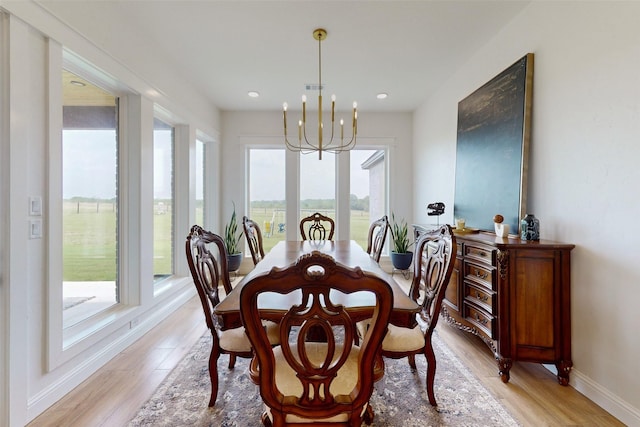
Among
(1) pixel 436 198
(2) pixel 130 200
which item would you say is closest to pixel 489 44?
(1) pixel 436 198

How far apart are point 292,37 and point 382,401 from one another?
3.00 meters

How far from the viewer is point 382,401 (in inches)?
69.0

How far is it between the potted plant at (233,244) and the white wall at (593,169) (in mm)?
3697

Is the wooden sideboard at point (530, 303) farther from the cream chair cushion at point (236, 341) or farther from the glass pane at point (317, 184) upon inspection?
the glass pane at point (317, 184)

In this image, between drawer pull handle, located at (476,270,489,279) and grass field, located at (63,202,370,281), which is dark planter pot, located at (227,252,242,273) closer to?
A: grass field, located at (63,202,370,281)

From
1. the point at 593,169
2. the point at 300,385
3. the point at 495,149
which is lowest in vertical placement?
the point at 300,385

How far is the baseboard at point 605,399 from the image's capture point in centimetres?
155

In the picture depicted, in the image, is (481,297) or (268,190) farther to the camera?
(268,190)

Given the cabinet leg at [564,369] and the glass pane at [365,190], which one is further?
the glass pane at [365,190]

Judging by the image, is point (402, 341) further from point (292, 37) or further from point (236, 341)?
point (292, 37)

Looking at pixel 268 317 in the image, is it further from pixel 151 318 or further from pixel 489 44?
pixel 489 44

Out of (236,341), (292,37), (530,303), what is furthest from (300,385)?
(292,37)

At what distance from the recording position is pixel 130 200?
258 centimetres

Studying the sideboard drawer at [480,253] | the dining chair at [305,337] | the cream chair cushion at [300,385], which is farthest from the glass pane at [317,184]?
the dining chair at [305,337]
